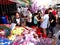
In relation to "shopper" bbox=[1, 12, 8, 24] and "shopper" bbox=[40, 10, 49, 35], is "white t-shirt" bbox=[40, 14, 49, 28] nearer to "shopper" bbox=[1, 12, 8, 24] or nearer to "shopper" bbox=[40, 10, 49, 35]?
"shopper" bbox=[40, 10, 49, 35]

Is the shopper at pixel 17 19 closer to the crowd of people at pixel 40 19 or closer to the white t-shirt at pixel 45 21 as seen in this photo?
the crowd of people at pixel 40 19

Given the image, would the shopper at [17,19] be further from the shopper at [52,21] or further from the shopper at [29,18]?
the shopper at [52,21]

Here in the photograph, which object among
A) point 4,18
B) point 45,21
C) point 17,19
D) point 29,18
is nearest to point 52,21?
point 45,21

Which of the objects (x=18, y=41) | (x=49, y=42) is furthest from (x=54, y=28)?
(x=18, y=41)

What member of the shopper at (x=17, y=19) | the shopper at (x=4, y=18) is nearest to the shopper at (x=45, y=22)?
the shopper at (x=17, y=19)

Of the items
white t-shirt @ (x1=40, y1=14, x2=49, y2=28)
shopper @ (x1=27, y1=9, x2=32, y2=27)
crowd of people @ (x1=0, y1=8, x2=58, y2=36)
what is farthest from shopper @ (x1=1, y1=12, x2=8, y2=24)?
white t-shirt @ (x1=40, y1=14, x2=49, y2=28)

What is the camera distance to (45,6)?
3.81 metres

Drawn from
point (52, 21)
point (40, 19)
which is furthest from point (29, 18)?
point (52, 21)

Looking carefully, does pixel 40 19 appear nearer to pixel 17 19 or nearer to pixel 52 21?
pixel 52 21

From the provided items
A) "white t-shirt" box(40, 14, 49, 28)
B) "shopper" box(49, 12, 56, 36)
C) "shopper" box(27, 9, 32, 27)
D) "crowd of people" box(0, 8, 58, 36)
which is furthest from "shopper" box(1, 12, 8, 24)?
"shopper" box(49, 12, 56, 36)

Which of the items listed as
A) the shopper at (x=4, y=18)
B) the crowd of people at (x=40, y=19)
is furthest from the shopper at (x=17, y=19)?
the shopper at (x=4, y=18)

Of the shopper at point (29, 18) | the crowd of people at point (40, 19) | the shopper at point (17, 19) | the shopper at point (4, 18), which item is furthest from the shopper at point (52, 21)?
the shopper at point (4, 18)

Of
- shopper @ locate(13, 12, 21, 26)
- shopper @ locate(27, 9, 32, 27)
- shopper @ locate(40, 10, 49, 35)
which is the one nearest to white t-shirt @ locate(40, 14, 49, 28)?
shopper @ locate(40, 10, 49, 35)

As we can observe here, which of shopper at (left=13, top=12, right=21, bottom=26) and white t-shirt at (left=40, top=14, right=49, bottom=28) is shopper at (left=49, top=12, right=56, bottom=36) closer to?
white t-shirt at (left=40, top=14, right=49, bottom=28)
